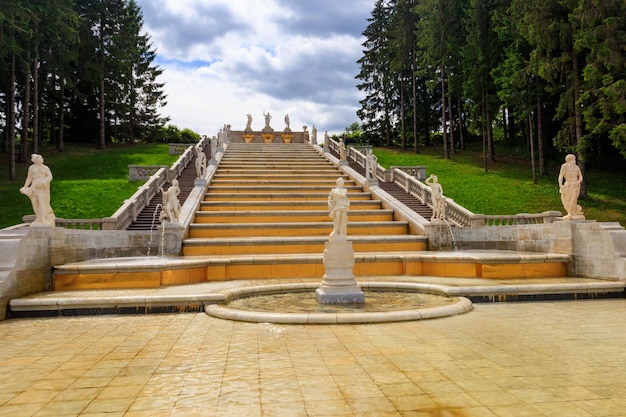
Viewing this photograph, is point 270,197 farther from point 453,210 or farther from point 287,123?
point 287,123

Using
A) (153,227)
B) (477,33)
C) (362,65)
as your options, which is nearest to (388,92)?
(362,65)

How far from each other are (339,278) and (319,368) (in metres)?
4.30

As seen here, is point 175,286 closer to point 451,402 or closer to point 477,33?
point 451,402

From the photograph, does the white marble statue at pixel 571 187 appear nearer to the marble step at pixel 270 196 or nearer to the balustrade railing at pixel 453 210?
the balustrade railing at pixel 453 210

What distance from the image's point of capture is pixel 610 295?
1009 centimetres

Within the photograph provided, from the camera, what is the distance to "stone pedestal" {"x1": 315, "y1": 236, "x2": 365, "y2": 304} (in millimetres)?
9164

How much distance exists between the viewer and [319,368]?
16.5ft

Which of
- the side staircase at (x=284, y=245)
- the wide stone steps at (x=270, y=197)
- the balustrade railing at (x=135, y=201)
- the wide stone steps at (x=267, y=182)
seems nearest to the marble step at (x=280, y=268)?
the side staircase at (x=284, y=245)

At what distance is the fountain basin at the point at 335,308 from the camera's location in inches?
288

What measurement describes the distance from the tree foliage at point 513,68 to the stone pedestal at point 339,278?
19147 mm

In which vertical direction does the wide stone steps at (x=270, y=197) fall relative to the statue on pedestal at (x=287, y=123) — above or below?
below

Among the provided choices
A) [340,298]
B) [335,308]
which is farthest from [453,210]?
[335,308]

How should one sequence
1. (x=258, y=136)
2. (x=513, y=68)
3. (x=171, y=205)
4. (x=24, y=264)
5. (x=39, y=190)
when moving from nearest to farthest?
1. (x=24, y=264)
2. (x=39, y=190)
3. (x=171, y=205)
4. (x=513, y=68)
5. (x=258, y=136)

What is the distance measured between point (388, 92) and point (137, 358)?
53.9m
